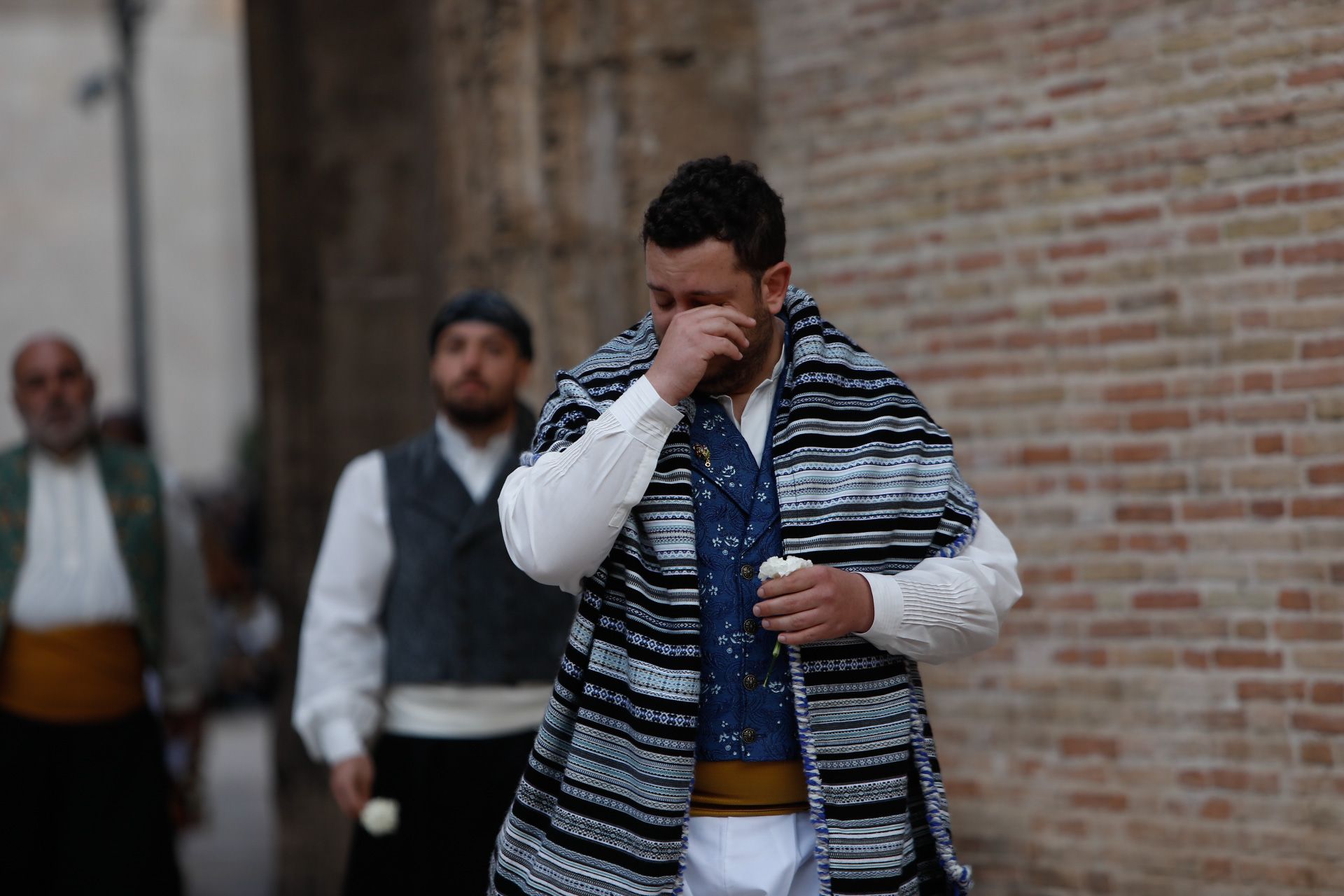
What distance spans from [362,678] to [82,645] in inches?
63.7

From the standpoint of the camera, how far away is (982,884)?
16.6 ft

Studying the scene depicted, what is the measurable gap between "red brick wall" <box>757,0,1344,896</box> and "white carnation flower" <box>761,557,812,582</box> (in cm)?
222

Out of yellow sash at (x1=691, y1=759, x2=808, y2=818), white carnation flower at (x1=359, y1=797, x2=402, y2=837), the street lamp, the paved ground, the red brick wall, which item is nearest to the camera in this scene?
yellow sash at (x1=691, y1=759, x2=808, y2=818)

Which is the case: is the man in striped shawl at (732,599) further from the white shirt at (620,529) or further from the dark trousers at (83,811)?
the dark trousers at (83,811)

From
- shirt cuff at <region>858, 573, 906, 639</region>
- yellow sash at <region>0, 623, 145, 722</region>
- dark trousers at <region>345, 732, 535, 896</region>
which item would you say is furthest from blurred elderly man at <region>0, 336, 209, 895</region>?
shirt cuff at <region>858, 573, 906, 639</region>

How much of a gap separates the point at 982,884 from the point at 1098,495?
4.12 ft

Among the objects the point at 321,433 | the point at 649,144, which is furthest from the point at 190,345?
the point at 649,144

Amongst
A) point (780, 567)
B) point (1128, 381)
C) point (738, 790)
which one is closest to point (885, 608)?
point (780, 567)

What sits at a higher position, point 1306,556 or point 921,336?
point 921,336

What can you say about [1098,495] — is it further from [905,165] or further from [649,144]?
[649,144]

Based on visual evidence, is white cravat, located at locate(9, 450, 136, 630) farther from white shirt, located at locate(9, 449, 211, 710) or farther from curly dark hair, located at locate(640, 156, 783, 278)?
curly dark hair, located at locate(640, 156, 783, 278)

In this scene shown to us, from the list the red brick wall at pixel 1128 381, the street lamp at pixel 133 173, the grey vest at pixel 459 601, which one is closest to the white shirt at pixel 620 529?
the grey vest at pixel 459 601

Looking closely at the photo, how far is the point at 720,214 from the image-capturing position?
2.75 metres

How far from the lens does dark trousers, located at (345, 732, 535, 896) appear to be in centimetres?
412
